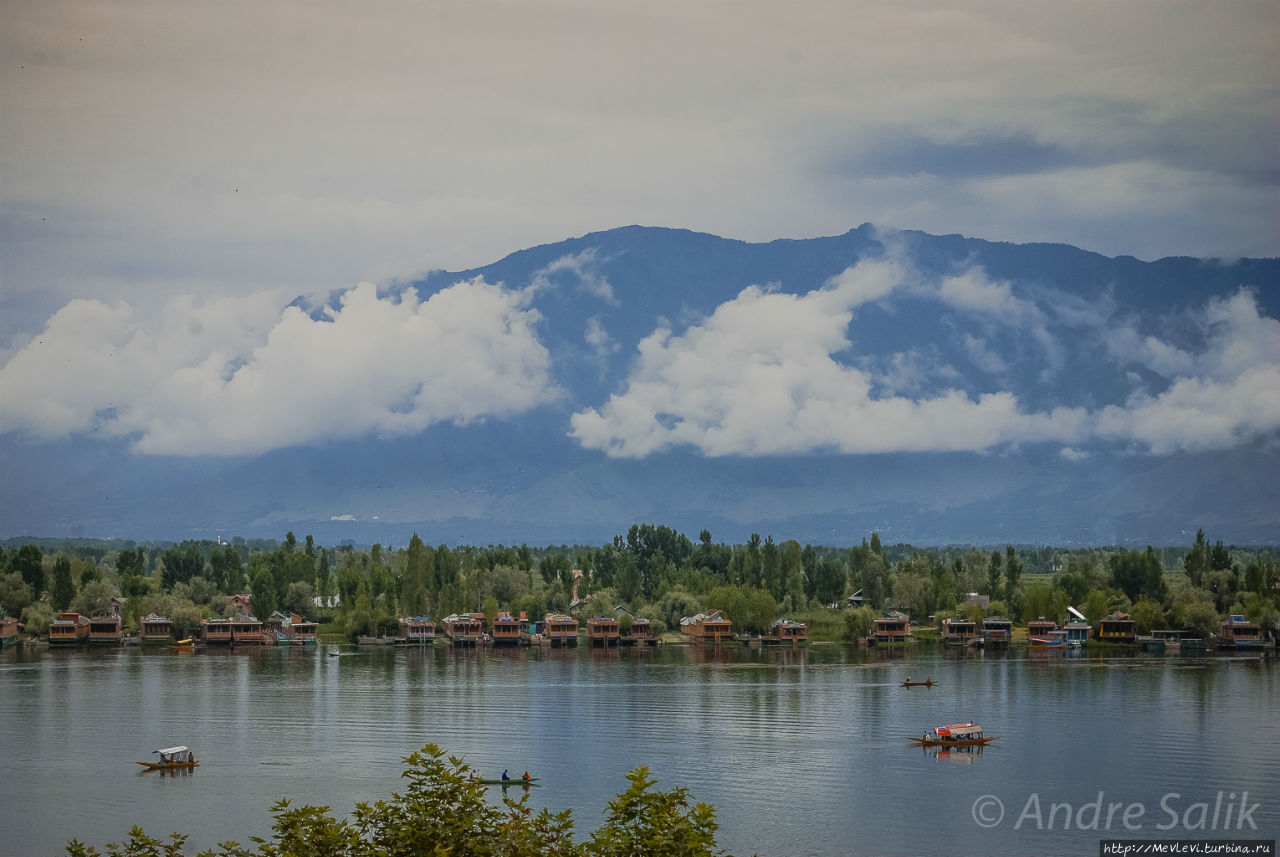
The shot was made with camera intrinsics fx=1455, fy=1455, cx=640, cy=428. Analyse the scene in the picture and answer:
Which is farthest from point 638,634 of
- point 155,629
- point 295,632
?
point 155,629

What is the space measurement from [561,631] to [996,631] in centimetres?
4796

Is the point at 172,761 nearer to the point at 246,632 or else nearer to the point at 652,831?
the point at 652,831

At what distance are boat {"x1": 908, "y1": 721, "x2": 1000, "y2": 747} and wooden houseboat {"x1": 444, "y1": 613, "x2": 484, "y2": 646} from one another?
3319 inches

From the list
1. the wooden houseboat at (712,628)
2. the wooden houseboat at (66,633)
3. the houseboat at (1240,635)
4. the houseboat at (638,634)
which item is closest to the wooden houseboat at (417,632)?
the houseboat at (638,634)

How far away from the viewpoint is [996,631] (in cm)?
15488

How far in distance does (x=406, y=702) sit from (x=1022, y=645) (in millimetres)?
78185

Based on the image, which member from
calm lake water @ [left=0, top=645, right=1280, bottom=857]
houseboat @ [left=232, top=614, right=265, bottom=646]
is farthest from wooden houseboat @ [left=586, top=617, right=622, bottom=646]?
houseboat @ [left=232, top=614, right=265, bottom=646]

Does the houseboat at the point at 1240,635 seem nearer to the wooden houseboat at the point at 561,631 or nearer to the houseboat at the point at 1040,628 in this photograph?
the houseboat at the point at 1040,628

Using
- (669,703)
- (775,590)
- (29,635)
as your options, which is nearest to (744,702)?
(669,703)

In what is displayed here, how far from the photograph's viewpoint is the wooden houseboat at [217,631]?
16250 cm

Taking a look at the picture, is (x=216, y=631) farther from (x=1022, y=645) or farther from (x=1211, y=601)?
(x=1211, y=601)

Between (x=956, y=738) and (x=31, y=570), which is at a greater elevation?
(x=31, y=570)

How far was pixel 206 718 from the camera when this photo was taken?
313ft

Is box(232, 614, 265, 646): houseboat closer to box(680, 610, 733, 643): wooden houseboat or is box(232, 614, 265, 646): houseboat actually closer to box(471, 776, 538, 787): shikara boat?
box(680, 610, 733, 643): wooden houseboat
